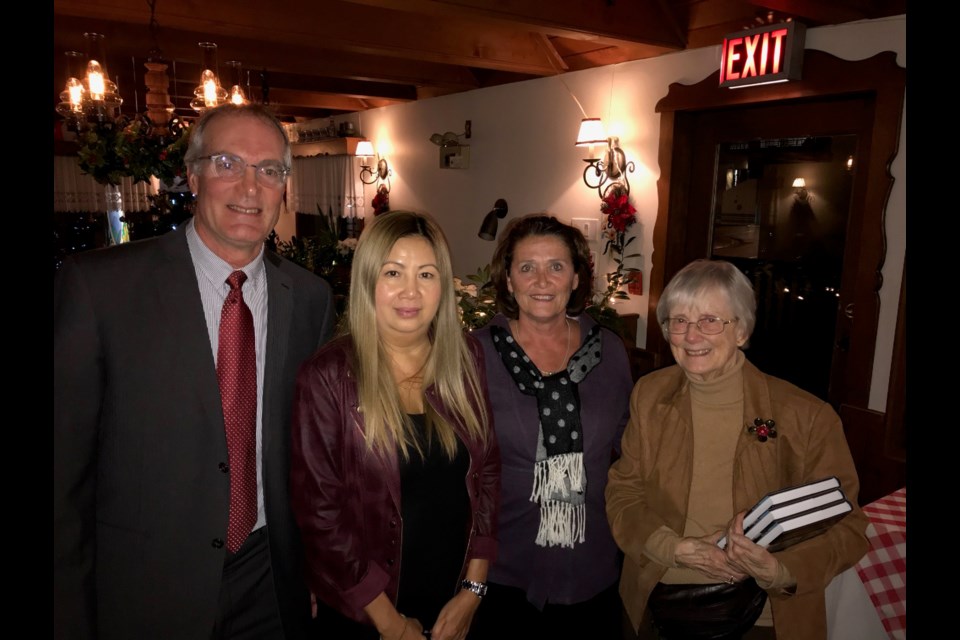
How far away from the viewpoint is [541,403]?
1.58 m

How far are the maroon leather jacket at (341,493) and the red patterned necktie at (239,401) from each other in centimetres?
11

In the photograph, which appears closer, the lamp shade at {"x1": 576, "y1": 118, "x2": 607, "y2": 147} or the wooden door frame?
the wooden door frame

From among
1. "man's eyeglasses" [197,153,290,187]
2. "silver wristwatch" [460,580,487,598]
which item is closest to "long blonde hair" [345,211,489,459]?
"man's eyeglasses" [197,153,290,187]

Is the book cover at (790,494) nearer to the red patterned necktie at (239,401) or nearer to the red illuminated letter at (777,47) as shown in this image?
the red patterned necktie at (239,401)

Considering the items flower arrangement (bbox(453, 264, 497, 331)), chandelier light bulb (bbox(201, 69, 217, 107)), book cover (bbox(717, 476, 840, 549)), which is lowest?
book cover (bbox(717, 476, 840, 549))

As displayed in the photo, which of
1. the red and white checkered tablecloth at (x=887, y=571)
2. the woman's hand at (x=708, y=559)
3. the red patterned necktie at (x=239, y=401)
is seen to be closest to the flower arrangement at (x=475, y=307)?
the red patterned necktie at (x=239, y=401)

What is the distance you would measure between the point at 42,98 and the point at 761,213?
145 inches

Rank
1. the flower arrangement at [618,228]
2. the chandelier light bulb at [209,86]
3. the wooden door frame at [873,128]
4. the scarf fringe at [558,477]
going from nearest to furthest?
the scarf fringe at [558,477] → the wooden door frame at [873,128] → the chandelier light bulb at [209,86] → the flower arrangement at [618,228]

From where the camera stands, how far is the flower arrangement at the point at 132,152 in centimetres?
255

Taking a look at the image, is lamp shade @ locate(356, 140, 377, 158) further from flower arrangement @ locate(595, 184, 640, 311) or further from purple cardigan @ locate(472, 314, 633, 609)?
purple cardigan @ locate(472, 314, 633, 609)

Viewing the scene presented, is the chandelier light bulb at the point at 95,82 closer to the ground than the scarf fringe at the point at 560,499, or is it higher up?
higher up

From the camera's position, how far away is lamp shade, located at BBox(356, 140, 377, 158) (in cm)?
720

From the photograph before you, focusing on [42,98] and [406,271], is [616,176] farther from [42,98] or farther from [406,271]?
[42,98]

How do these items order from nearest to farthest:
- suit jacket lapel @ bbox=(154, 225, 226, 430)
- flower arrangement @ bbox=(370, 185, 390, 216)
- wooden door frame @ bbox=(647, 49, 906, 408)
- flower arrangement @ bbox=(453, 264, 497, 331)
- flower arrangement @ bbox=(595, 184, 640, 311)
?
suit jacket lapel @ bbox=(154, 225, 226, 430), wooden door frame @ bbox=(647, 49, 906, 408), flower arrangement @ bbox=(453, 264, 497, 331), flower arrangement @ bbox=(595, 184, 640, 311), flower arrangement @ bbox=(370, 185, 390, 216)
